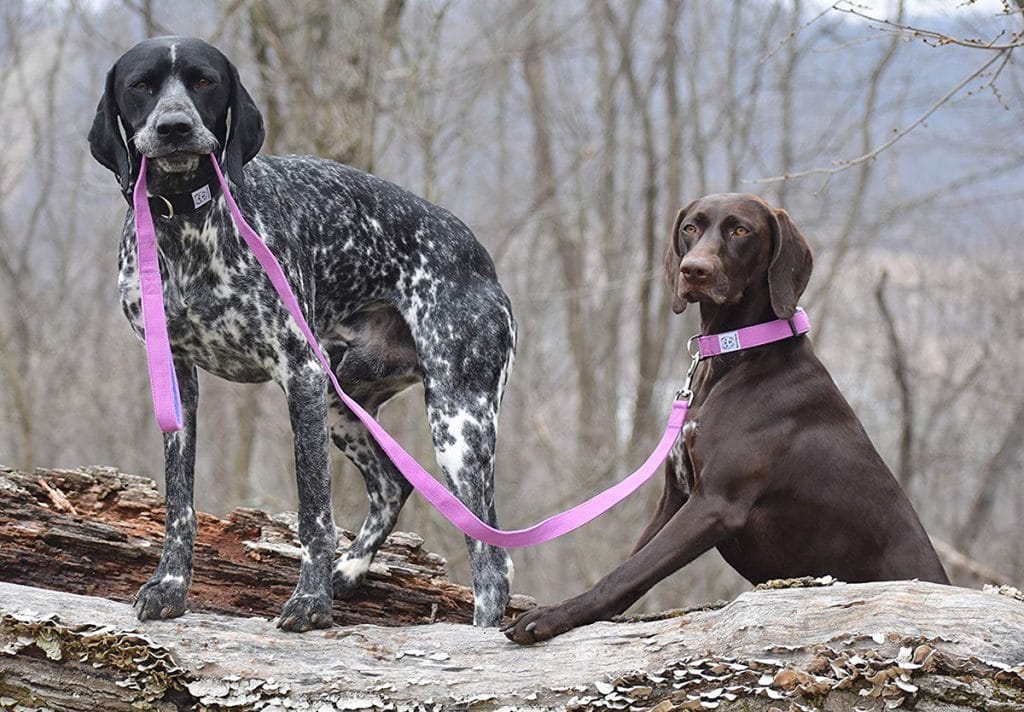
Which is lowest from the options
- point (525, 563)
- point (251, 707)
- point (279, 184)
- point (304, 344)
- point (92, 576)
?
point (525, 563)

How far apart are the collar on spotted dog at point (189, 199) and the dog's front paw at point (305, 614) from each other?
→ 1375 millimetres

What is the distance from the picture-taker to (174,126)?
399 cm

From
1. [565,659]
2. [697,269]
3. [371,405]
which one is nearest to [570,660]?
[565,659]

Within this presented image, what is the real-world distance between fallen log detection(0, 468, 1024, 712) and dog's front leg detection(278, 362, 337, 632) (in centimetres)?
22

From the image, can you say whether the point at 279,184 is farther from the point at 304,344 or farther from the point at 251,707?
the point at 251,707

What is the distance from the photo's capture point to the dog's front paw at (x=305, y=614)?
4.35 meters

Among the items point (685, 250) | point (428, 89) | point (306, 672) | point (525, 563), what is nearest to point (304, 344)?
point (306, 672)

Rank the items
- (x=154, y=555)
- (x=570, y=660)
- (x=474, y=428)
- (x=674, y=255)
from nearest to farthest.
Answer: (x=570, y=660)
(x=674, y=255)
(x=474, y=428)
(x=154, y=555)

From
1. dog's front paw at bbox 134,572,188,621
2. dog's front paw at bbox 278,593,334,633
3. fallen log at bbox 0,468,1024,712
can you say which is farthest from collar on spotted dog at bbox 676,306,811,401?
dog's front paw at bbox 134,572,188,621

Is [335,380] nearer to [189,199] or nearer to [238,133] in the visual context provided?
[189,199]

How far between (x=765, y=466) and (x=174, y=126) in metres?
2.22

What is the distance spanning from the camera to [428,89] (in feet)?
39.9

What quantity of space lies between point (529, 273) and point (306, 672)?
13943mm

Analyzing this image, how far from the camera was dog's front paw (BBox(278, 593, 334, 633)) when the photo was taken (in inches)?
171
